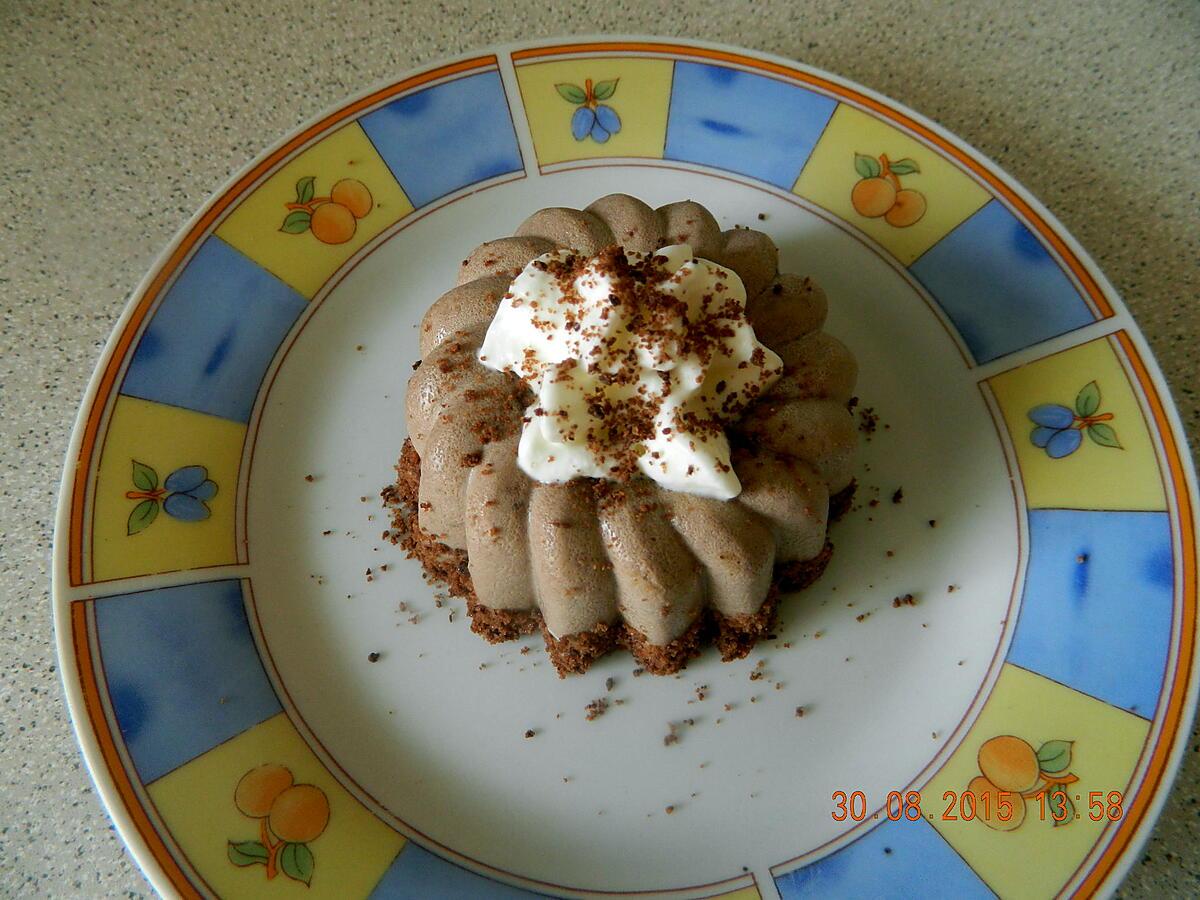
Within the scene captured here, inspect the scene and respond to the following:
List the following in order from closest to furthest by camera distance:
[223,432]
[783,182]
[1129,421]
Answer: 1. [1129,421]
2. [223,432]
3. [783,182]

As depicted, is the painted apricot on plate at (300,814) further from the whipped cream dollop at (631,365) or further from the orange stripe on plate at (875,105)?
the orange stripe on plate at (875,105)

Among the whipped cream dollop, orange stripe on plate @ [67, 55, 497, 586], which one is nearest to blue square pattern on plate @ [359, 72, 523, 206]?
orange stripe on plate @ [67, 55, 497, 586]

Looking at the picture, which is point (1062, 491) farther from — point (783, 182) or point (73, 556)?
point (73, 556)

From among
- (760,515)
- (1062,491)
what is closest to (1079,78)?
(1062,491)

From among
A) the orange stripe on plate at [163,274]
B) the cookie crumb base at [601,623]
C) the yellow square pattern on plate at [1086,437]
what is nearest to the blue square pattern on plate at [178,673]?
the orange stripe on plate at [163,274]

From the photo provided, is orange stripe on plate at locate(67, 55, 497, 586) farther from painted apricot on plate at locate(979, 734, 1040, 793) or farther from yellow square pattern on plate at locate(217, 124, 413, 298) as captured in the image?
painted apricot on plate at locate(979, 734, 1040, 793)

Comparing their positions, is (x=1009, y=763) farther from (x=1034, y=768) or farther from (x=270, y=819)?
(x=270, y=819)
